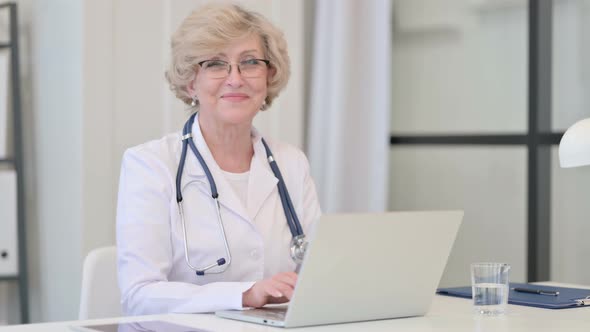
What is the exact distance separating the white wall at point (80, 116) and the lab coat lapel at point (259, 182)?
3.20 ft

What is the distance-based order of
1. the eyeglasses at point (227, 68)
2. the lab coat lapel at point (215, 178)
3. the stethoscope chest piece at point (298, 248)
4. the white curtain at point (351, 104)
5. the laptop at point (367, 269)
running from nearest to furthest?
the laptop at point (367, 269), the stethoscope chest piece at point (298, 248), the lab coat lapel at point (215, 178), the eyeglasses at point (227, 68), the white curtain at point (351, 104)

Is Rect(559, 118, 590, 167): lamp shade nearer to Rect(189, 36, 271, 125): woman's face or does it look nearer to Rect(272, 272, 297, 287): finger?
Rect(272, 272, 297, 287): finger

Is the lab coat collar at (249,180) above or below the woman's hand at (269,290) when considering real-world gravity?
above

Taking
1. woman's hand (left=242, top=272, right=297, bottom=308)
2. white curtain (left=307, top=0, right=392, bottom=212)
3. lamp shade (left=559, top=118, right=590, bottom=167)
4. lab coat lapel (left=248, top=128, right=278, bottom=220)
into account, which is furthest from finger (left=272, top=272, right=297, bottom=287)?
white curtain (left=307, top=0, right=392, bottom=212)

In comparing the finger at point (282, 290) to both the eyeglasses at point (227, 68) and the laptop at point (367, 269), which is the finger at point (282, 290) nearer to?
the laptop at point (367, 269)

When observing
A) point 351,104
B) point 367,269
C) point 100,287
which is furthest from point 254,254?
point 351,104

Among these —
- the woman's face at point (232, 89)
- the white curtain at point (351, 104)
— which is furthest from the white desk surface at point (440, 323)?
the white curtain at point (351, 104)

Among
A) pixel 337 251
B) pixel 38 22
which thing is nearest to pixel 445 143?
pixel 38 22

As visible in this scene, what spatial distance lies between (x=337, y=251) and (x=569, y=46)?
2.15 metres

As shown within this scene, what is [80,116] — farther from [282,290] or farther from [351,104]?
[282,290]

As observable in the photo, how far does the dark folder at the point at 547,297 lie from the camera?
210cm

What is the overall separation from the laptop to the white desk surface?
2 cm

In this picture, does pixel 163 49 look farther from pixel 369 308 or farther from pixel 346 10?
pixel 369 308

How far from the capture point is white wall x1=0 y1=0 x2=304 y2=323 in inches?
129
